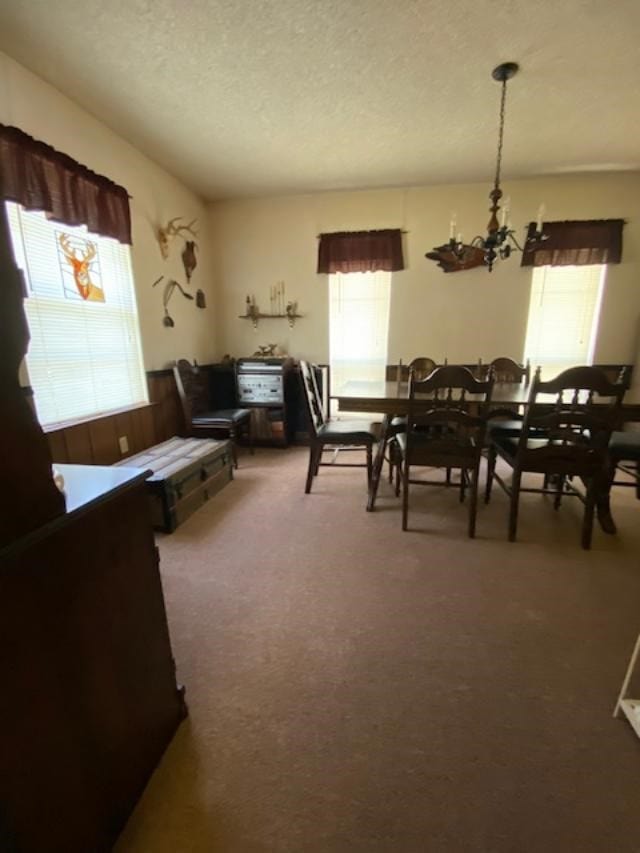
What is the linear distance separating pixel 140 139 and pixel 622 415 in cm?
375

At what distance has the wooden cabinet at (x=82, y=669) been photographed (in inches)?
24.2

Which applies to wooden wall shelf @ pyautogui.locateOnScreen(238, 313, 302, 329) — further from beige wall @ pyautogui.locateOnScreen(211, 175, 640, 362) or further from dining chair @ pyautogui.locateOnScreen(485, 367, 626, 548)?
dining chair @ pyautogui.locateOnScreen(485, 367, 626, 548)

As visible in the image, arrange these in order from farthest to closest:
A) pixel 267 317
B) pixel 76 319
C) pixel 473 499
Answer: pixel 267 317, pixel 76 319, pixel 473 499

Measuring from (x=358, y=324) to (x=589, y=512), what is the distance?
286 cm

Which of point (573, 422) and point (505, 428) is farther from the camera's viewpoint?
point (505, 428)

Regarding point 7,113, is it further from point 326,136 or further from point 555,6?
point 555,6

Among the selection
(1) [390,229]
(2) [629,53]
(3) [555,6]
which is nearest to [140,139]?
(1) [390,229]

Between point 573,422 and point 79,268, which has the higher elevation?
point 79,268

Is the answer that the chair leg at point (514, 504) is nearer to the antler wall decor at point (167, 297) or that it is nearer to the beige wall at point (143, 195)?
the beige wall at point (143, 195)

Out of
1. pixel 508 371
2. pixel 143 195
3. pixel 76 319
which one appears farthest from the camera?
pixel 508 371

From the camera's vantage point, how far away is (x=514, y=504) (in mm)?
2074

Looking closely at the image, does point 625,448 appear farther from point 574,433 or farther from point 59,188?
point 59,188

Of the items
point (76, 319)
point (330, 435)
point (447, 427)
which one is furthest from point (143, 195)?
point (447, 427)

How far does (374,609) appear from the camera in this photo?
161 cm
